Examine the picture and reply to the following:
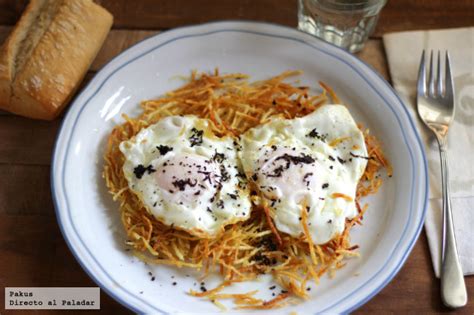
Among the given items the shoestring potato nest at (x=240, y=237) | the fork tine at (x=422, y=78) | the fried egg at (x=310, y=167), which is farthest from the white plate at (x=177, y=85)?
the fork tine at (x=422, y=78)

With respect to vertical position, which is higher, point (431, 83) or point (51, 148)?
point (431, 83)

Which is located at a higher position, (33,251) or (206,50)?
→ (206,50)

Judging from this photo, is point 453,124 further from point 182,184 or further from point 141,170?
point 141,170

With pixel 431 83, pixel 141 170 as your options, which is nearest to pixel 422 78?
pixel 431 83

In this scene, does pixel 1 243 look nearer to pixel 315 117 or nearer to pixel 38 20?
pixel 38 20

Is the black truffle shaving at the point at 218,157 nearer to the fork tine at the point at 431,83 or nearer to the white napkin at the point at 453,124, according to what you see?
the white napkin at the point at 453,124

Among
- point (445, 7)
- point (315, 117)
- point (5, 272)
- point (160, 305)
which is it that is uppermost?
point (445, 7)

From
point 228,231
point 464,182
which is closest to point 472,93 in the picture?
point 464,182
